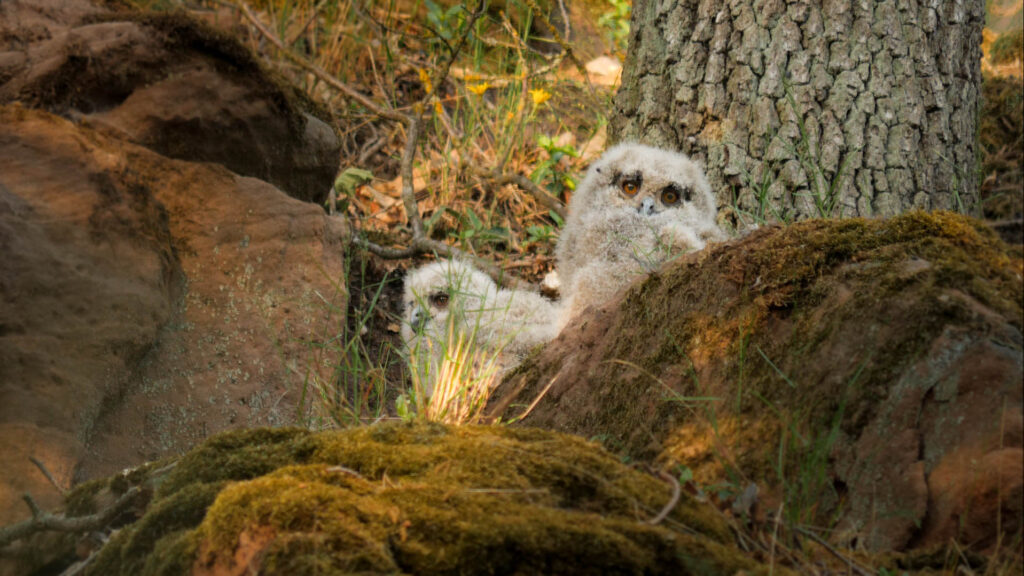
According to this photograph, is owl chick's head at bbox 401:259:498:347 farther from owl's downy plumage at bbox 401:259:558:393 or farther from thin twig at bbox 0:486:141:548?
thin twig at bbox 0:486:141:548

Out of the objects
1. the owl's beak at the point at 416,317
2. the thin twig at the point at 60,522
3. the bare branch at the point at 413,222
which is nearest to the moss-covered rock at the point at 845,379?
the thin twig at the point at 60,522

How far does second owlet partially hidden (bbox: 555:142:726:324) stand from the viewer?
13.4ft

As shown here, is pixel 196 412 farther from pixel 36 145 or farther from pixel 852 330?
pixel 852 330

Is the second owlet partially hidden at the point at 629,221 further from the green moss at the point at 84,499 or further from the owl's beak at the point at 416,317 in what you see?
the green moss at the point at 84,499

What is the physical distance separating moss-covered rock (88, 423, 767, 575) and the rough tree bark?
8.29ft

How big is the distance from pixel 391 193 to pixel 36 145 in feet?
11.3

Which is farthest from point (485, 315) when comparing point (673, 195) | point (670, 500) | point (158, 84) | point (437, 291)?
point (670, 500)

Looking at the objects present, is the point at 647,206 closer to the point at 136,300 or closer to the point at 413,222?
the point at 413,222

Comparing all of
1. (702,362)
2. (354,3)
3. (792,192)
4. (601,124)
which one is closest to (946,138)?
(792,192)

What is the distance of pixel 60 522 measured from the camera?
213 cm

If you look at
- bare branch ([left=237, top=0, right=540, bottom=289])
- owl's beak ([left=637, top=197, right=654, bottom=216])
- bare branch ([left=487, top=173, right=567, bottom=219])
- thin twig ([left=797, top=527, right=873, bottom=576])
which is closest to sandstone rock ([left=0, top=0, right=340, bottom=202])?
bare branch ([left=237, top=0, right=540, bottom=289])

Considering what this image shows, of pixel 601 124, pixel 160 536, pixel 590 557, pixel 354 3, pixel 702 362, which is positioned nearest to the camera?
pixel 590 557

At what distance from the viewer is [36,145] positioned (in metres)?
4.04

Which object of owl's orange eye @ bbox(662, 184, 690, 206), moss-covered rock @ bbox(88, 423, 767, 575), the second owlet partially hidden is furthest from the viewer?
owl's orange eye @ bbox(662, 184, 690, 206)
